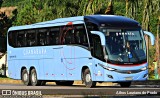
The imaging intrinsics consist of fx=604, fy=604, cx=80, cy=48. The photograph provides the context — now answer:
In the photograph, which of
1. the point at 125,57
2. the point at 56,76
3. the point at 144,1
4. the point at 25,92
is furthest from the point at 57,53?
the point at 144,1

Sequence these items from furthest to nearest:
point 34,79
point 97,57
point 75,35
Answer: point 34,79 → point 75,35 → point 97,57

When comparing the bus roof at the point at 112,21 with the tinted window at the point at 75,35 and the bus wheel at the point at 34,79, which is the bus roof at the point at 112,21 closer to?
the tinted window at the point at 75,35

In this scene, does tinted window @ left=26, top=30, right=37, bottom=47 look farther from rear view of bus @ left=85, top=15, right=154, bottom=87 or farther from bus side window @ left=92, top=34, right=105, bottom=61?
bus side window @ left=92, top=34, right=105, bottom=61

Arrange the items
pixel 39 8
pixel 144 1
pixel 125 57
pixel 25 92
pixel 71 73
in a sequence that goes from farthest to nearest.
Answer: pixel 39 8 < pixel 144 1 < pixel 71 73 < pixel 125 57 < pixel 25 92

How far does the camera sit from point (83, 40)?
29.5 meters

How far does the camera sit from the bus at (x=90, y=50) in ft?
93.4

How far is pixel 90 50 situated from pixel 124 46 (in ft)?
5.51

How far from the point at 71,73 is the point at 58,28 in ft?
8.36

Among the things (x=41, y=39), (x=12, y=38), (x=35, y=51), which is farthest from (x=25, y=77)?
(x=41, y=39)

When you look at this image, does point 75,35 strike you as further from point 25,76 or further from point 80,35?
point 25,76

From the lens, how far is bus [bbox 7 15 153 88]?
93.4 feet

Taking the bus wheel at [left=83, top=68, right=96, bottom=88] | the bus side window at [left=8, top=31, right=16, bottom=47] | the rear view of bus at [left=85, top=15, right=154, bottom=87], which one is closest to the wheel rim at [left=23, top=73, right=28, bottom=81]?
the bus side window at [left=8, top=31, right=16, bottom=47]

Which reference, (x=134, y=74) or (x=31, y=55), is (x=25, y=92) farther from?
(x=31, y=55)

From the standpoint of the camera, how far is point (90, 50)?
95.2 feet
